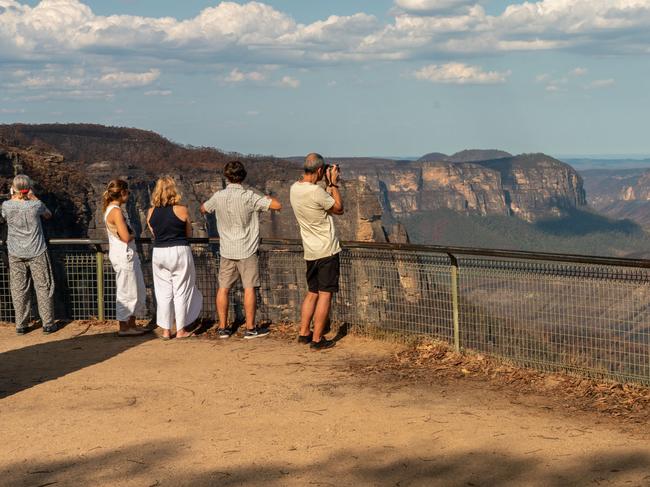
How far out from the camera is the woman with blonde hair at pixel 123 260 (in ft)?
36.7

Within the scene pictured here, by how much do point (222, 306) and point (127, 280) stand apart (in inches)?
47.6

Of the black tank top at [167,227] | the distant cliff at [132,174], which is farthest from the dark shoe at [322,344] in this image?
the distant cliff at [132,174]

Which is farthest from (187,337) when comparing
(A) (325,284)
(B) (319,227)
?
(B) (319,227)

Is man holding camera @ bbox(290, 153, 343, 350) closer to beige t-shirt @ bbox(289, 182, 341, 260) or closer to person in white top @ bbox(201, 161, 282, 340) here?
beige t-shirt @ bbox(289, 182, 341, 260)

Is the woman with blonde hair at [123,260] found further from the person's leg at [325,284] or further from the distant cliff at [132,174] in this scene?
the distant cliff at [132,174]

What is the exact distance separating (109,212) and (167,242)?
2.49 feet

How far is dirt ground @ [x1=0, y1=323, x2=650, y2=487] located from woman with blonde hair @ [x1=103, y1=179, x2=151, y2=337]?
1217 mm

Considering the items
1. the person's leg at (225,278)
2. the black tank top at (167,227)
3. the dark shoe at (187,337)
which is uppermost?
the black tank top at (167,227)

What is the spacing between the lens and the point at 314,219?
10.3m

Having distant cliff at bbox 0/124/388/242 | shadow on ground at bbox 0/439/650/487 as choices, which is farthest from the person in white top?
distant cliff at bbox 0/124/388/242

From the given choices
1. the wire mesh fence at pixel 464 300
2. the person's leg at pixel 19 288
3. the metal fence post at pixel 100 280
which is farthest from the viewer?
the metal fence post at pixel 100 280

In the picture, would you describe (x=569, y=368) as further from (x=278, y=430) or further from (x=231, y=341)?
(x=231, y=341)

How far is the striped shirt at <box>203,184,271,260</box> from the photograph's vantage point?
1090 centimetres

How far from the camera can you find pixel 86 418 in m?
8.07
